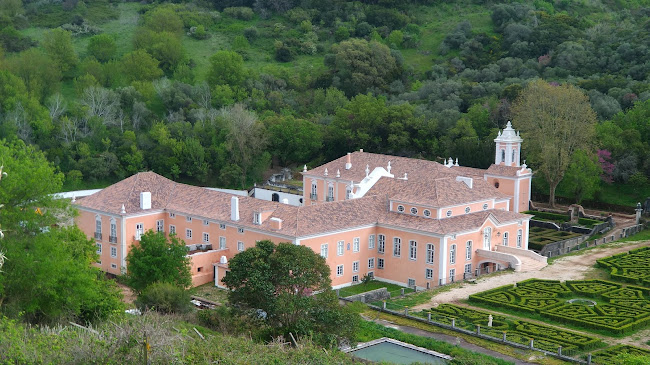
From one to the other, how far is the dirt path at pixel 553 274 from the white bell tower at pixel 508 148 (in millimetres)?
10934

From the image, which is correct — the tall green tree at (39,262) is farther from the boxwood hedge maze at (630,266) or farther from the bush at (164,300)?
the boxwood hedge maze at (630,266)

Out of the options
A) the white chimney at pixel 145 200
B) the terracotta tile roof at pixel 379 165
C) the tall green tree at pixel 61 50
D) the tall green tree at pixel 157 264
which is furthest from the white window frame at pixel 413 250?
the tall green tree at pixel 61 50

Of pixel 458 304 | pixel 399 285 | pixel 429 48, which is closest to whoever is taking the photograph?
pixel 458 304

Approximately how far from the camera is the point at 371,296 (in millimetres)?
47875

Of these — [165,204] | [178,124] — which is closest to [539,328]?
[165,204]

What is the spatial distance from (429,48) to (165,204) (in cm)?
5725

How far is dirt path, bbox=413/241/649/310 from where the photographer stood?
158 feet

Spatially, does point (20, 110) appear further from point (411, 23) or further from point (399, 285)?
point (411, 23)

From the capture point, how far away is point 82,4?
113000 mm

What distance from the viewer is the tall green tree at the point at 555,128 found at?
223 feet

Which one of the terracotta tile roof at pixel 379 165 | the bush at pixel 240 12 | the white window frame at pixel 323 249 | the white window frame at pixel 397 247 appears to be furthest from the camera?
the bush at pixel 240 12

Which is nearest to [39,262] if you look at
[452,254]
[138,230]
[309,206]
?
[309,206]

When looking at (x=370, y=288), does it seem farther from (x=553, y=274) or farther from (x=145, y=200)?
(x=145, y=200)

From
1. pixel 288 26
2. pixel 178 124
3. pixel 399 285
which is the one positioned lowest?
pixel 399 285
